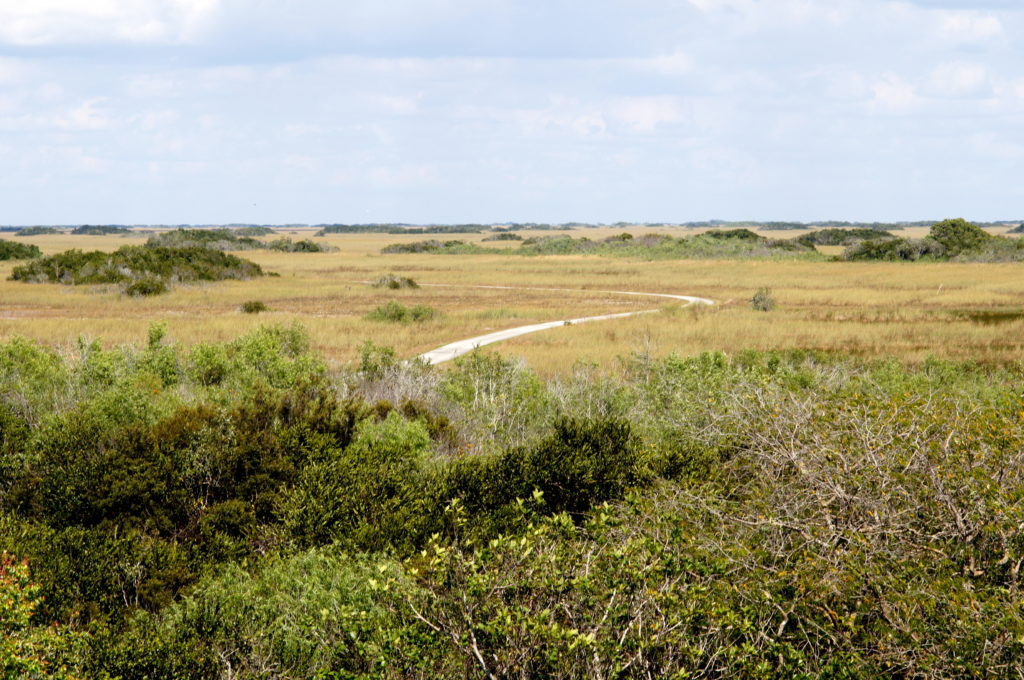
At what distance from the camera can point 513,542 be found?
A: 236 inches

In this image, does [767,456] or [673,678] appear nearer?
[673,678]

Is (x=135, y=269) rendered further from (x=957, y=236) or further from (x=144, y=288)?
(x=957, y=236)

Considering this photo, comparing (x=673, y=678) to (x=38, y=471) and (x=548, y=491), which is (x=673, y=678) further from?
(x=38, y=471)

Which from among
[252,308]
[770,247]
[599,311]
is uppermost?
[770,247]

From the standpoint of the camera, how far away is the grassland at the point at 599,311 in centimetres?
2897

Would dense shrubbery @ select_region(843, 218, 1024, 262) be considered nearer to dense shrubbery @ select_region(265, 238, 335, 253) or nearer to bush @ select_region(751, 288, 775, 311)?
bush @ select_region(751, 288, 775, 311)

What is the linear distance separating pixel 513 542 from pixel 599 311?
3683cm

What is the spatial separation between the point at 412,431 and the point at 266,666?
591 cm

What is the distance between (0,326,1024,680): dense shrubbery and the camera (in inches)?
224

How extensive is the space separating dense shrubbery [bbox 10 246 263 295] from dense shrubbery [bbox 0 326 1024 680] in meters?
40.9

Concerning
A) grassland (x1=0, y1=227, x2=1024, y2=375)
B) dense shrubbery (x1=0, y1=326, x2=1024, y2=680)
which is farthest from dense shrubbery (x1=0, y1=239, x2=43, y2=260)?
dense shrubbery (x1=0, y1=326, x2=1024, y2=680)

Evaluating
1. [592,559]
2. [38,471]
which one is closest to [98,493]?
[38,471]

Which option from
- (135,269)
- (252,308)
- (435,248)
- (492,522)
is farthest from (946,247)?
(492,522)

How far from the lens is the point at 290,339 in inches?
886
